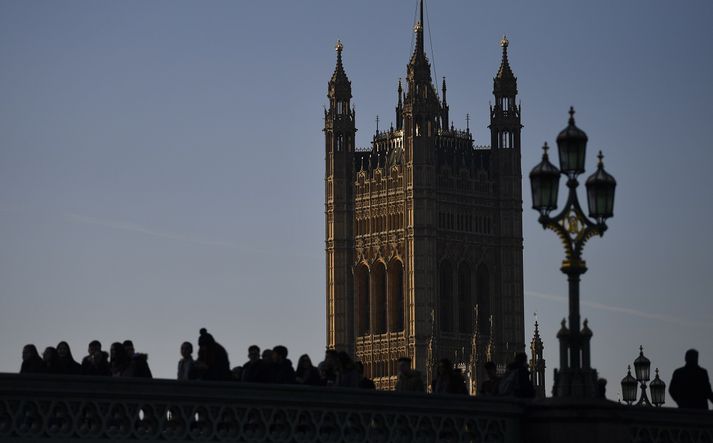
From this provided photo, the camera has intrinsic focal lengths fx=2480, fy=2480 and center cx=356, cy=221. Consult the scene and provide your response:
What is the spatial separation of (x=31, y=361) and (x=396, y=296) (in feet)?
289

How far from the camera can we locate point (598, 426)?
23781mm

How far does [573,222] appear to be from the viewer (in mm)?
24688

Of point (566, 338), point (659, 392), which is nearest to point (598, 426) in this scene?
point (566, 338)

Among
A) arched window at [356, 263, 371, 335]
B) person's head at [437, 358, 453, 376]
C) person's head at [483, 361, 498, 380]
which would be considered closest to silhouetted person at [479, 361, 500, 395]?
person's head at [483, 361, 498, 380]

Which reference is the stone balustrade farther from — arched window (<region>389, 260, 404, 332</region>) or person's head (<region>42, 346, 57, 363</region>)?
arched window (<region>389, 260, 404, 332</region>)

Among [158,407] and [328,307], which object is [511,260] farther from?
[158,407]

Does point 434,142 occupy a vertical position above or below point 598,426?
above

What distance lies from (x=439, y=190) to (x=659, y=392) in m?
68.6

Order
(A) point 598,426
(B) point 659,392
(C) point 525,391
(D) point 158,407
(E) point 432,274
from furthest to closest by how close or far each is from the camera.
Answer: (E) point 432,274, (B) point 659,392, (C) point 525,391, (A) point 598,426, (D) point 158,407

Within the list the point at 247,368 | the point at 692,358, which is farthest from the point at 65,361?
the point at 692,358

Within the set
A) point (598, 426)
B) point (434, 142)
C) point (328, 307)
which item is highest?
point (434, 142)

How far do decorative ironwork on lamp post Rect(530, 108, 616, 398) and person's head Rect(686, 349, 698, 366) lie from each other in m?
1.72

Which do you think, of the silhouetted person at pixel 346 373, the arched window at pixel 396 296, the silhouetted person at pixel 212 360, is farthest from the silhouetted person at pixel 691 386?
the arched window at pixel 396 296

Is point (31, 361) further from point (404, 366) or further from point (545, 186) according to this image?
point (545, 186)
